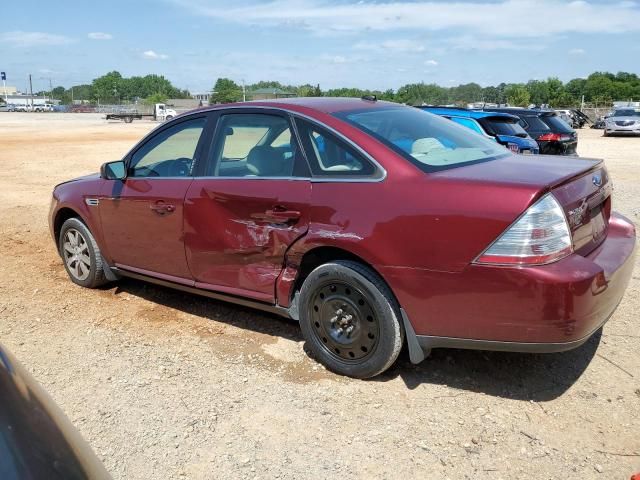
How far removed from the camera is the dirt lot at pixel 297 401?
113 inches

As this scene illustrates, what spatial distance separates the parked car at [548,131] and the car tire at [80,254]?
10.6 meters

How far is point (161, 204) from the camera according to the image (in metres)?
4.44

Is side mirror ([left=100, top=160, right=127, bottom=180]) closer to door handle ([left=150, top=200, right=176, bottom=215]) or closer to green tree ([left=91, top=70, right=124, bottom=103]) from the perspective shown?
door handle ([left=150, top=200, right=176, bottom=215])

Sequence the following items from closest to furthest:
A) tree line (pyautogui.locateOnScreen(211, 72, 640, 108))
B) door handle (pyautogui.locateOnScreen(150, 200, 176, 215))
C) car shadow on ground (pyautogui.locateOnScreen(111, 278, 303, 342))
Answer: door handle (pyautogui.locateOnScreen(150, 200, 176, 215)) → car shadow on ground (pyautogui.locateOnScreen(111, 278, 303, 342)) → tree line (pyautogui.locateOnScreen(211, 72, 640, 108))

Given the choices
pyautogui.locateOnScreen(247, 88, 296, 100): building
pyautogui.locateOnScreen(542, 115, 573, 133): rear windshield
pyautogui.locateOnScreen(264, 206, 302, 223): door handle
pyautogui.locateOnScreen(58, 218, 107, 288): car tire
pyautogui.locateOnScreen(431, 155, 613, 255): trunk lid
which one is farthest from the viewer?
pyautogui.locateOnScreen(542, 115, 573, 133): rear windshield

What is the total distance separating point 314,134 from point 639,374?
2503 mm

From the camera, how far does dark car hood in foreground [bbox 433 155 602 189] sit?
3.09 meters

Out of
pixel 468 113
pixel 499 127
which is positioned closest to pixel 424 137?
pixel 499 127

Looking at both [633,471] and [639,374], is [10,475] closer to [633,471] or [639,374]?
[633,471]

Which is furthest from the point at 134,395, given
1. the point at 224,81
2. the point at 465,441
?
the point at 224,81

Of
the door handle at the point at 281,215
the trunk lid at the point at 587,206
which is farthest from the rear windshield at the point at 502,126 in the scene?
the door handle at the point at 281,215

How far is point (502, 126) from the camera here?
435 inches

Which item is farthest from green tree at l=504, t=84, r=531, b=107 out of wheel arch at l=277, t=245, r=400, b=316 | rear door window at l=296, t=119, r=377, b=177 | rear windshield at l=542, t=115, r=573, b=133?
wheel arch at l=277, t=245, r=400, b=316

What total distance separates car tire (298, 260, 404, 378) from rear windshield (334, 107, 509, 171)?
0.76m
